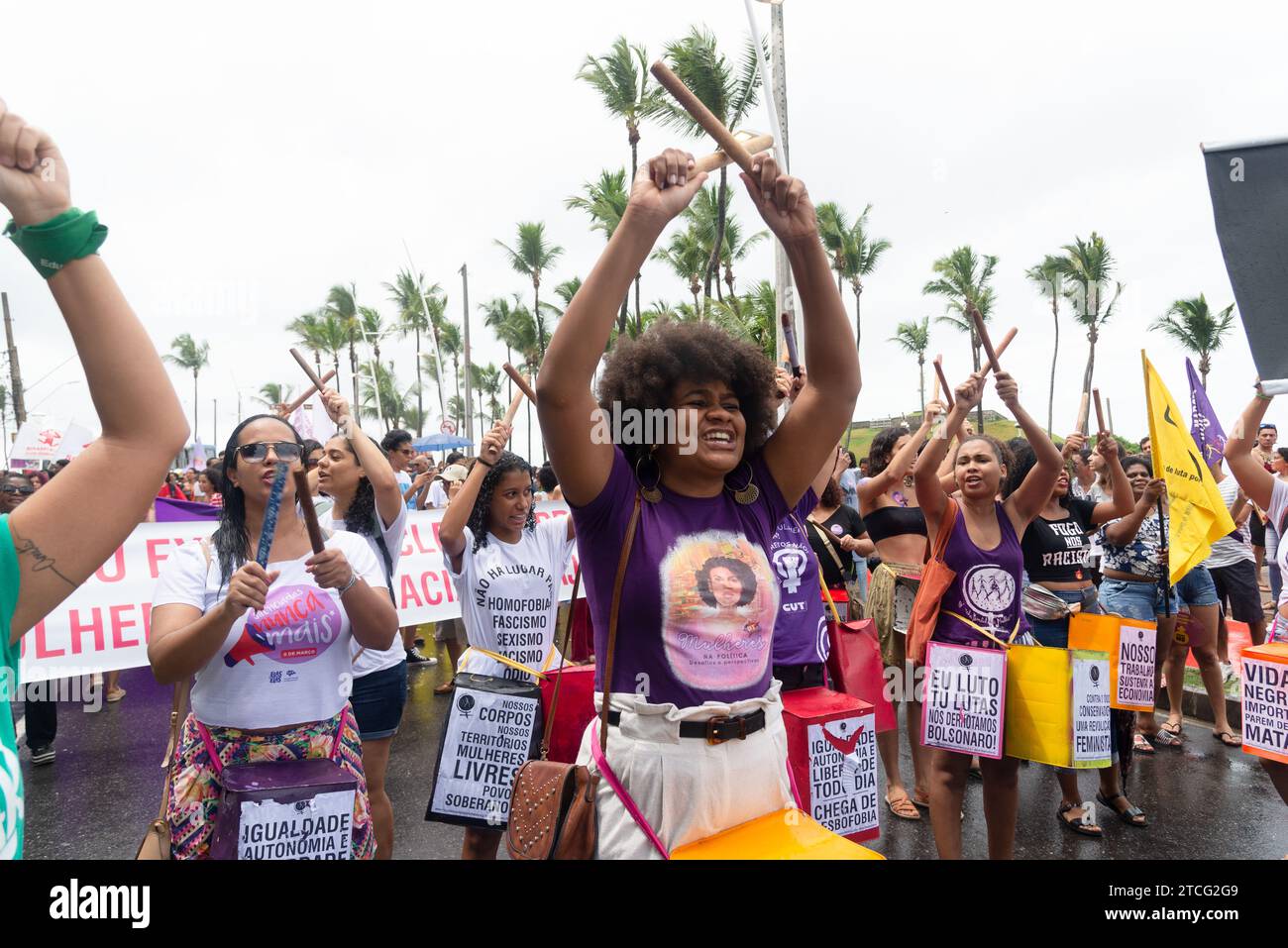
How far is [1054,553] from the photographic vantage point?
5.06m

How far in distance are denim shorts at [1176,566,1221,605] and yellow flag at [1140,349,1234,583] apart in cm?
164

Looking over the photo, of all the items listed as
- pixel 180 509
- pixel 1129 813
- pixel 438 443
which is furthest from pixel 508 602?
pixel 438 443

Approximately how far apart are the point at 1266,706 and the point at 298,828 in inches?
147

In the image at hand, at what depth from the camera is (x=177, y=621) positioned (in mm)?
2508

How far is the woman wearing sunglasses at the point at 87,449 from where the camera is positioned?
3.94 feet

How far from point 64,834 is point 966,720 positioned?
4.54m

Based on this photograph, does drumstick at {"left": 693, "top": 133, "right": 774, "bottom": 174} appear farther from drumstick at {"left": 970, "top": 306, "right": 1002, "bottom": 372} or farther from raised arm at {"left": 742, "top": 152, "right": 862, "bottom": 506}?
drumstick at {"left": 970, "top": 306, "right": 1002, "bottom": 372}

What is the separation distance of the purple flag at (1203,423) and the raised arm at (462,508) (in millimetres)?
4183

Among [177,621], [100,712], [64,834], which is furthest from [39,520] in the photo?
[100,712]

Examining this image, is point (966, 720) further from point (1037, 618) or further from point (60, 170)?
point (60, 170)

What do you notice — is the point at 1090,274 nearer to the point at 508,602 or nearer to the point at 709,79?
the point at 709,79

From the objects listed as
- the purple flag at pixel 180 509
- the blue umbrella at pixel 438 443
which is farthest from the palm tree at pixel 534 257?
the purple flag at pixel 180 509

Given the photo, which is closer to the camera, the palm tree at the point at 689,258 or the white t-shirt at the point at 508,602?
the white t-shirt at the point at 508,602

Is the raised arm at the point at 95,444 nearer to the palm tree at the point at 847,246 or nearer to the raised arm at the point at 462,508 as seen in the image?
the raised arm at the point at 462,508
